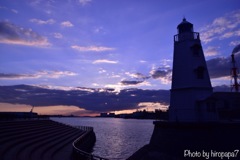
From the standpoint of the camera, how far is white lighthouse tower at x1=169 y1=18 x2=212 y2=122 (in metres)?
25.1

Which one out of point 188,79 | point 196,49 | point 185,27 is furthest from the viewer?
point 185,27

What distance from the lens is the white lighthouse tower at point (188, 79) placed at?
25.1 metres

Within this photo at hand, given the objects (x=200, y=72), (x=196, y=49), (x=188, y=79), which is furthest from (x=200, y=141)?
(x=196, y=49)

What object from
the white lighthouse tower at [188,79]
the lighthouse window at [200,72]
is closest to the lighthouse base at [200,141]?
Result: the white lighthouse tower at [188,79]

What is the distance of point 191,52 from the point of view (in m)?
26.6

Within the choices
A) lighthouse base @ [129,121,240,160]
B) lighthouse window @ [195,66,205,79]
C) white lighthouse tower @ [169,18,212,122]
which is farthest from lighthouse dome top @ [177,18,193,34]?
lighthouse base @ [129,121,240,160]

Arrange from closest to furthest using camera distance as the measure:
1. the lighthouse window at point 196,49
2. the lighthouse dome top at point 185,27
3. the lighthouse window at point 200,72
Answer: the lighthouse window at point 200,72 < the lighthouse window at point 196,49 < the lighthouse dome top at point 185,27

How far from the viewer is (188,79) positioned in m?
25.8

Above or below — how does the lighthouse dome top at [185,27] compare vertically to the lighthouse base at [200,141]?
above

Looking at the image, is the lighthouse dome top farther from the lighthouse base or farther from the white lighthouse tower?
the lighthouse base

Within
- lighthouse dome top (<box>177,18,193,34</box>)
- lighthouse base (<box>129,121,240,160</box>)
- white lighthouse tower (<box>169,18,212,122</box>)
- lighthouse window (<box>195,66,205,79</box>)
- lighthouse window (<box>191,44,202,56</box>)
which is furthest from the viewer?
lighthouse dome top (<box>177,18,193,34</box>)

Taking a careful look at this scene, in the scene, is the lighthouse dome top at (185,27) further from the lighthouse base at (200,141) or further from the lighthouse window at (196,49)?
the lighthouse base at (200,141)

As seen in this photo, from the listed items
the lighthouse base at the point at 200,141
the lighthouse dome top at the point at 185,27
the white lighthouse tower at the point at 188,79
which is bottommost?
the lighthouse base at the point at 200,141

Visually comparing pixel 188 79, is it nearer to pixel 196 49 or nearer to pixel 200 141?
pixel 196 49
